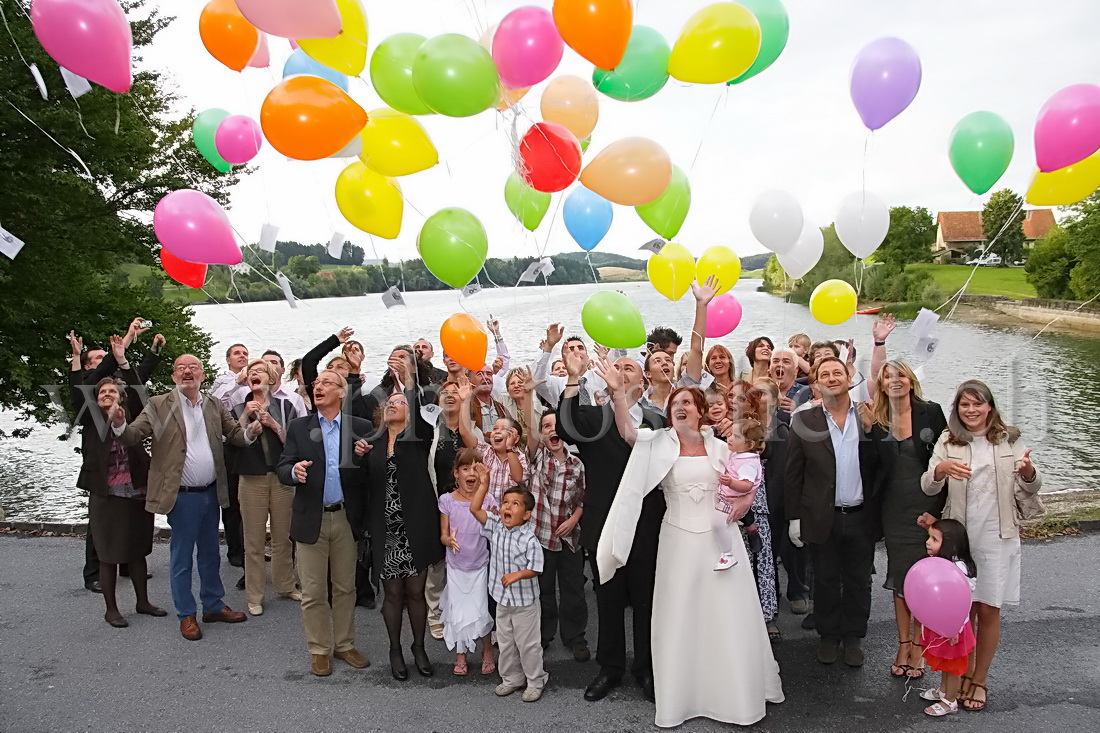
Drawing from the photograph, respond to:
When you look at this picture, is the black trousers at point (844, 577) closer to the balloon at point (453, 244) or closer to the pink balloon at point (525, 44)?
the balloon at point (453, 244)

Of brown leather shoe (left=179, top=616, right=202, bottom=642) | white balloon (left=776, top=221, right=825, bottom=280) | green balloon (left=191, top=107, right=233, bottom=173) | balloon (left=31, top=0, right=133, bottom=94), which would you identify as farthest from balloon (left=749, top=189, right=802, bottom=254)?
brown leather shoe (left=179, top=616, right=202, bottom=642)

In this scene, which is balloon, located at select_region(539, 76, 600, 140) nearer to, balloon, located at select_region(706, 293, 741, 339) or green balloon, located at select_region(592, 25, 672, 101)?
green balloon, located at select_region(592, 25, 672, 101)

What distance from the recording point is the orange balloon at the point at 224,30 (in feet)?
13.9

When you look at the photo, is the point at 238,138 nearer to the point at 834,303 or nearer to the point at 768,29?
the point at 768,29

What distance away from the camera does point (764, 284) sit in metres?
7.42

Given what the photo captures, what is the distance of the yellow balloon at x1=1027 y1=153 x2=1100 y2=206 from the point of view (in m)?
4.26

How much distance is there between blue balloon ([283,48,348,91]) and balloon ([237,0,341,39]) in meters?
0.85

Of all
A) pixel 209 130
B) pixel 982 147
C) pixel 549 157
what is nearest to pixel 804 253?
pixel 982 147

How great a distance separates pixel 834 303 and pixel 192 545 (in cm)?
473

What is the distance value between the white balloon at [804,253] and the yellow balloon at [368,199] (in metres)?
2.94

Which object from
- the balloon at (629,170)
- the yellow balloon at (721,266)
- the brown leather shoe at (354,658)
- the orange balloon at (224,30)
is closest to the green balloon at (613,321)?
the balloon at (629,170)

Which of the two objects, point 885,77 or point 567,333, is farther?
point 567,333

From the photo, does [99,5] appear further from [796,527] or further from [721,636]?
[796,527]

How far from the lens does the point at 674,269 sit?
517 centimetres
